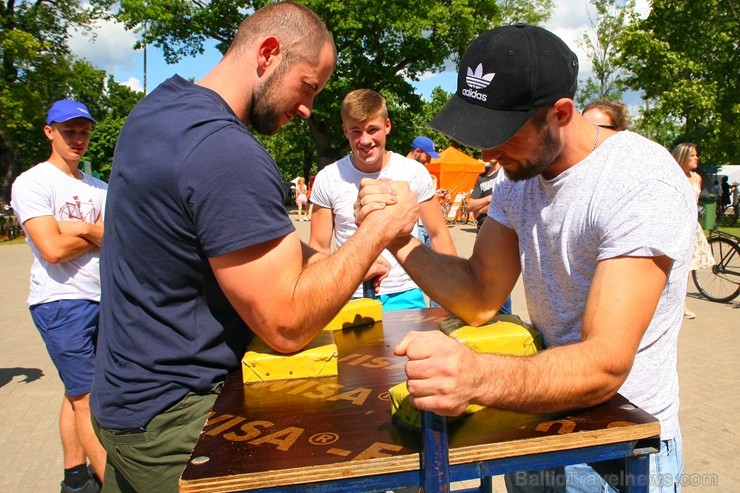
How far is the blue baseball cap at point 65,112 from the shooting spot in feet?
12.0

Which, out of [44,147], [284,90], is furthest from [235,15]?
[284,90]

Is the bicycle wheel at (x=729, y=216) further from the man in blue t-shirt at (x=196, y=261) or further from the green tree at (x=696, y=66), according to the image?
the man in blue t-shirt at (x=196, y=261)

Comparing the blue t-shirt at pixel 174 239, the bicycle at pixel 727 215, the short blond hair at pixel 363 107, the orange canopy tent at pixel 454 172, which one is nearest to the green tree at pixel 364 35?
the orange canopy tent at pixel 454 172

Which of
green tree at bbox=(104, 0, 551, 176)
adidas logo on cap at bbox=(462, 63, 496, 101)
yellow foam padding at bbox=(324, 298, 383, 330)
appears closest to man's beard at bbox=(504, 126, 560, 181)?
adidas logo on cap at bbox=(462, 63, 496, 101)

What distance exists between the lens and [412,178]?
12.7 ft

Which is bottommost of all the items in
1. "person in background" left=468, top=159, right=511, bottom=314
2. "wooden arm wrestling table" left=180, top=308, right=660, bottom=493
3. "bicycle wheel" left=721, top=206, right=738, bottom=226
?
"bicycle wheel" left=721, top=206, right=738, bottom=226

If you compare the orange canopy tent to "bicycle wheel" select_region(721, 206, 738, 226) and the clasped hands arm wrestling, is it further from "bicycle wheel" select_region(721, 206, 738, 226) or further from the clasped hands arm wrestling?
the clasped hands arm wrestling

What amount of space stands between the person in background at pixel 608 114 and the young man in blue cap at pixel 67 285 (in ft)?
9.84

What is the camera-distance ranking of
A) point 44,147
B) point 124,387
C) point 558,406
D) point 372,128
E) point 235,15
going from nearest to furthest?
point 558,406 < point 124,387 < point 372,128 < point 235,15 < point 44,147

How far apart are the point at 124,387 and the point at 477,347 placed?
985mm

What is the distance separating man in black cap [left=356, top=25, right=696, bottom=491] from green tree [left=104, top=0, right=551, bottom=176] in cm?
2453

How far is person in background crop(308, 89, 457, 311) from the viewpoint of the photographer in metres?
3.78

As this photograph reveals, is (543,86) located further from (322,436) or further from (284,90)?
(322,436)

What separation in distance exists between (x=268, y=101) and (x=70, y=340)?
2.34m
